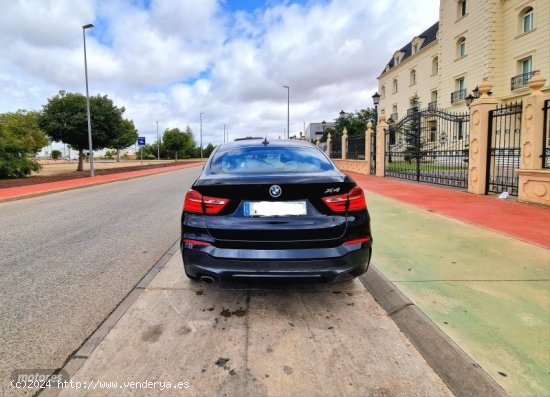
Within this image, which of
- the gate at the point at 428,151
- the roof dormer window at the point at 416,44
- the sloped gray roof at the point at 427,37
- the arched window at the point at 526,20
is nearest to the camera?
the gate at the point at 428,151

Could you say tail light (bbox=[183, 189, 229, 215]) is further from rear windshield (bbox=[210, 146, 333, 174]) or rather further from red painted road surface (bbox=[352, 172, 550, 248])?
red painted road surface (bbox=[352, 172, 550, 248])

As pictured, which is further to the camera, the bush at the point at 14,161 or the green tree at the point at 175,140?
the green tree at the point at 175,140

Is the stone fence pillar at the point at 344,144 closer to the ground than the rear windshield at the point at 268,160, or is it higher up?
higher up

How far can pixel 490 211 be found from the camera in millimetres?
7703

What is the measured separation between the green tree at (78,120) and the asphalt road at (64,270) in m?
17.1

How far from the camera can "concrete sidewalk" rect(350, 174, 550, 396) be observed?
8.29ft

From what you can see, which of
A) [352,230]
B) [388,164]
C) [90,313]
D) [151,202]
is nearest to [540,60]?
[388,164]

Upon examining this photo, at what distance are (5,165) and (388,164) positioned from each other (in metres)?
19.8

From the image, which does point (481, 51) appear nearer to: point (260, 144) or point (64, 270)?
point (260, 144)

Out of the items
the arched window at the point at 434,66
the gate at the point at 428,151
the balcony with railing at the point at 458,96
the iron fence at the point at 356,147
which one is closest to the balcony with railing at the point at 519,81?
the balcony with railing at the point at 458,96

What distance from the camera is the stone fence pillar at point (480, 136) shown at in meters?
9.97

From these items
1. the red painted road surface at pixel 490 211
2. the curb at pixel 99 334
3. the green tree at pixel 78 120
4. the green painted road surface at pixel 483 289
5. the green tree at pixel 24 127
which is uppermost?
the green tree at pixel 24 127

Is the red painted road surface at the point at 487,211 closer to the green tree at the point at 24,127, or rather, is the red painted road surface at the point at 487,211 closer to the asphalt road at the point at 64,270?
the asphalt road at the point at 64,270

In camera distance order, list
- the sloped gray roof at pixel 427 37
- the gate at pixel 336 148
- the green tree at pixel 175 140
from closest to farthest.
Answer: the gate at pixel 336 148
the sloped gray roof at pixel 427 37
the green tree at pixel 175 140
